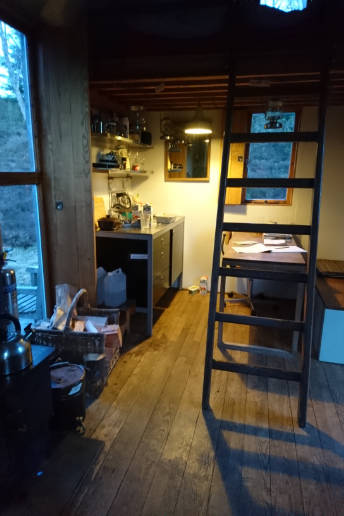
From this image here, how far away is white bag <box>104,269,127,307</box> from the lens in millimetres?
3113

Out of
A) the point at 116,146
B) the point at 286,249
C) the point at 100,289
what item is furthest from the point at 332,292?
the point at 116,146

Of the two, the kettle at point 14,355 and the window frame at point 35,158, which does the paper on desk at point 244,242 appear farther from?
the kettle at point 14,355

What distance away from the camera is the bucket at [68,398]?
6.12ft

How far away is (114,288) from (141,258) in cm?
38

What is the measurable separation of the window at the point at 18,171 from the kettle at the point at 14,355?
3.48 ft

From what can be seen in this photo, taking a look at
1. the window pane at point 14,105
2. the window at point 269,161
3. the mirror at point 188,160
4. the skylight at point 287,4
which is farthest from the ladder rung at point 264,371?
the mirror at point 188,160

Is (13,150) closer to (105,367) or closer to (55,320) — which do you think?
(55,320)

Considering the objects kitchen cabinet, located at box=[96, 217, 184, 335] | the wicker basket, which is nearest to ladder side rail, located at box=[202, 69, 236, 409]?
the wicker basket

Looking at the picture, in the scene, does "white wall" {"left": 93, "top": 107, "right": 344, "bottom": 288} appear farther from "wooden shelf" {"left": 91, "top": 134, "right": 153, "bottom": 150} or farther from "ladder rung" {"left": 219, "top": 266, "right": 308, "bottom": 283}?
"ladder rung" {"left": 219, "top": 266, "right": 308, "bottom": 283}

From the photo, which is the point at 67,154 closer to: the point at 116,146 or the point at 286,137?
the point at 116,146

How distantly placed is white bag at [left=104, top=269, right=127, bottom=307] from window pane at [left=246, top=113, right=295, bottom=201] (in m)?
2.03

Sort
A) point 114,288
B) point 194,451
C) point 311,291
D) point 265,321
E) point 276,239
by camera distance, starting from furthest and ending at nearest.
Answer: point 276,239 < point 114,288 < point 265,321 < point 311,291 < point 194,451

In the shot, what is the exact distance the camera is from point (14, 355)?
151 cm

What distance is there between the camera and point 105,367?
237 cm
